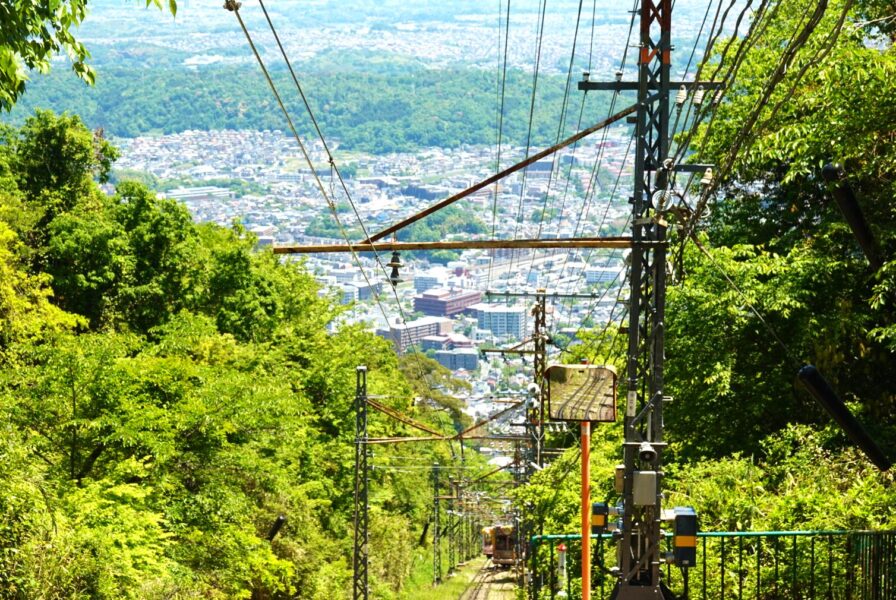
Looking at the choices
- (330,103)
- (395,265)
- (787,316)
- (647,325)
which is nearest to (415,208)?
(330,103)

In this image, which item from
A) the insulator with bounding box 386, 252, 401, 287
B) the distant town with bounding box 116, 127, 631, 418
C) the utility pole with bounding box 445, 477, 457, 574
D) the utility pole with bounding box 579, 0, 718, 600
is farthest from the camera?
the distant town with bounding box 116, 127, 631, 418

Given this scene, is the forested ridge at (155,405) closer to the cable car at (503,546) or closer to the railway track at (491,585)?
the railway track at (491,585)

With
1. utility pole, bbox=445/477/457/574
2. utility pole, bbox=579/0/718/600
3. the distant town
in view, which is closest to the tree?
utility pole, bbox=579/0/718/600

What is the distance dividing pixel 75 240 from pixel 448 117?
11126 cm

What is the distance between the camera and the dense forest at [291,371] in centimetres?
1667

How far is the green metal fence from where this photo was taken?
1153cm

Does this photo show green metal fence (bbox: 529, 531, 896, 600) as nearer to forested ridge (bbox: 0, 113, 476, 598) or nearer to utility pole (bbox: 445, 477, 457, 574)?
forested ridge (bbox: 0, 113, 476, 598)

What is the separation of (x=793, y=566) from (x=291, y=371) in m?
25.3

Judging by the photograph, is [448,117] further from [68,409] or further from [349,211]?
[68,409]

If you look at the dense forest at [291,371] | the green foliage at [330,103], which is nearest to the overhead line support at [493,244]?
the dense forest at [291,371]

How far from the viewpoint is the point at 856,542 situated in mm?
11977

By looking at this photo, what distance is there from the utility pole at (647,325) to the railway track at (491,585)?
2855 cm

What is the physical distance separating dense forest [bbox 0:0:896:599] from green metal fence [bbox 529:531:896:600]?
737 mm

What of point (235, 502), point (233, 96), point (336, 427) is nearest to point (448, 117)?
point (233, 96)
